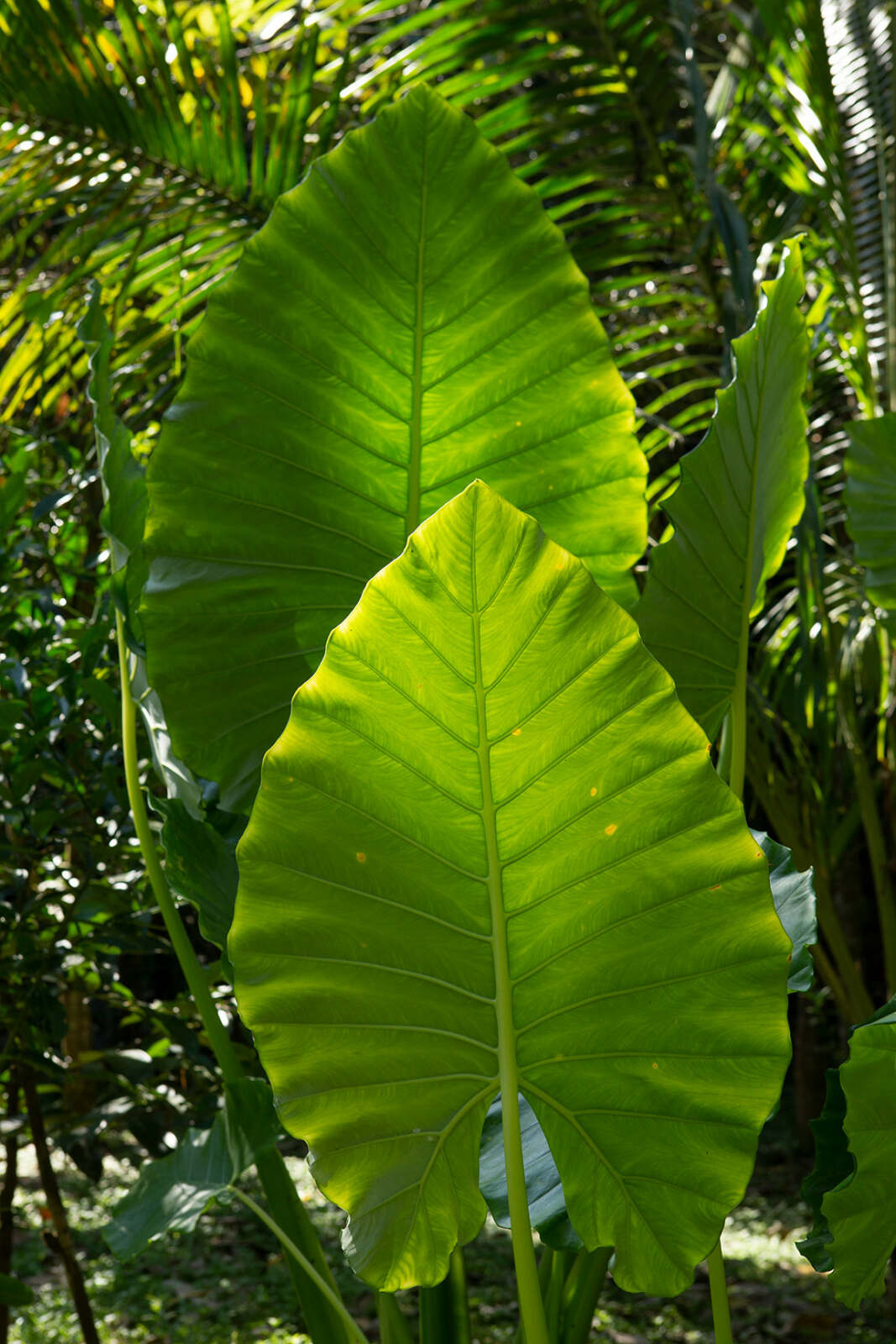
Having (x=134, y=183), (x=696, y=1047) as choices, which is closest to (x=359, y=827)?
(x=696, y=1047)

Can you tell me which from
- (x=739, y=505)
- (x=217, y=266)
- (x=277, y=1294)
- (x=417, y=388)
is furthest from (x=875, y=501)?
(x=277, y=1294)

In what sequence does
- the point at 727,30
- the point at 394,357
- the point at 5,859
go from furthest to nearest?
1. the point at 727,30
2. the point at 5,859
3. the point at 394,357

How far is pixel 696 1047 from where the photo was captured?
0.56m

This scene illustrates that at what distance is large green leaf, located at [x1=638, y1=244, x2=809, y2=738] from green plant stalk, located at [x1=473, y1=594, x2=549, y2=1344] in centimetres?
35

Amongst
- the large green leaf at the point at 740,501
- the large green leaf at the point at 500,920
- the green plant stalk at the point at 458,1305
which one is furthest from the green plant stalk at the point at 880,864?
the large green leaf at the point at 500,920

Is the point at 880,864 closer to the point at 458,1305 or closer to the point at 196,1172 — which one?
the point at 458,1305

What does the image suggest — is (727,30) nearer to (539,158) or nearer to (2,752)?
(539,158)

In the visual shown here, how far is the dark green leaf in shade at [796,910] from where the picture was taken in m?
0.72

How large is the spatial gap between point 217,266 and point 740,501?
3.97ft

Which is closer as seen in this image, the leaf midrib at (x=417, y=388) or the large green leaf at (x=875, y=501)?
the leaf midrib at (x=417, y=388)

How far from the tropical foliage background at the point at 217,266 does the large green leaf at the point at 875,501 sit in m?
0.14

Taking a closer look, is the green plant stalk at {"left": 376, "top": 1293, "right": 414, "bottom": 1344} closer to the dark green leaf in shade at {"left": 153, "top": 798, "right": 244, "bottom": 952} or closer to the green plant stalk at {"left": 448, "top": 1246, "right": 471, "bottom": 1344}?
the green plant stalk at {"left": 448, "top": 1246, "right": 471, "bottom": 1344}

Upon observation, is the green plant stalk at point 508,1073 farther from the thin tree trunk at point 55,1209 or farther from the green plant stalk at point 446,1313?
the thin tree trunk at point 55,1209

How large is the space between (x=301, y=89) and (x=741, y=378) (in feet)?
→ 4.10
